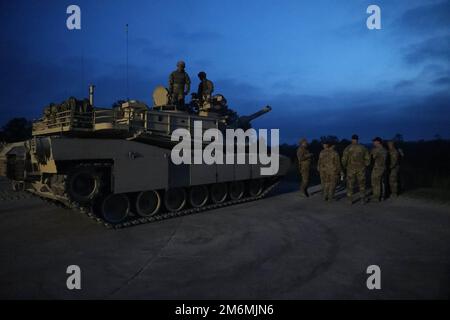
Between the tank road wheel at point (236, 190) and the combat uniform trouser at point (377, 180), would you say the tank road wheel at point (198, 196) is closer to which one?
the tank road wheel at point (236, 190)

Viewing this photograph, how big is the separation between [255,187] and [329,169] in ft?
9.70

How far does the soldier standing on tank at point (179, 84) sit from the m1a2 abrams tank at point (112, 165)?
25.8 inches

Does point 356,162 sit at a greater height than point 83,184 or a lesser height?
greater

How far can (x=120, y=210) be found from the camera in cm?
852

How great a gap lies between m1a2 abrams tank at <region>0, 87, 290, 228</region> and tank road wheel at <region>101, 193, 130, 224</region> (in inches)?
1.0

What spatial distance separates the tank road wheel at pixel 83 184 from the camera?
7340mm

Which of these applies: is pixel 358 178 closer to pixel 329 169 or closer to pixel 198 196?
pixel 329 169

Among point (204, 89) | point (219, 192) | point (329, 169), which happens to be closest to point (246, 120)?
point (204, 89)

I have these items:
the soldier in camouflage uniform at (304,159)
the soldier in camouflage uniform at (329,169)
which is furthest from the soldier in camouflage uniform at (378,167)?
the soldier in camouflage uniform at (304,159)

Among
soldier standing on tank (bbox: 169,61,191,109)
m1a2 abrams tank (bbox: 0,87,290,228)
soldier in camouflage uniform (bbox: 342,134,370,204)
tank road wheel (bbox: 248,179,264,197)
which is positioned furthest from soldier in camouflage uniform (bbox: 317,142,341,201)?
soldier standing on tank (bbox: 169,61,191,109)

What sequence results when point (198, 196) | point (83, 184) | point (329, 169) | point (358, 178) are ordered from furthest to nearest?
point (329, 169) → point (358, 178) → point (198, 196) → point (83, 184)

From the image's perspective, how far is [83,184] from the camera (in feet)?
25.2
